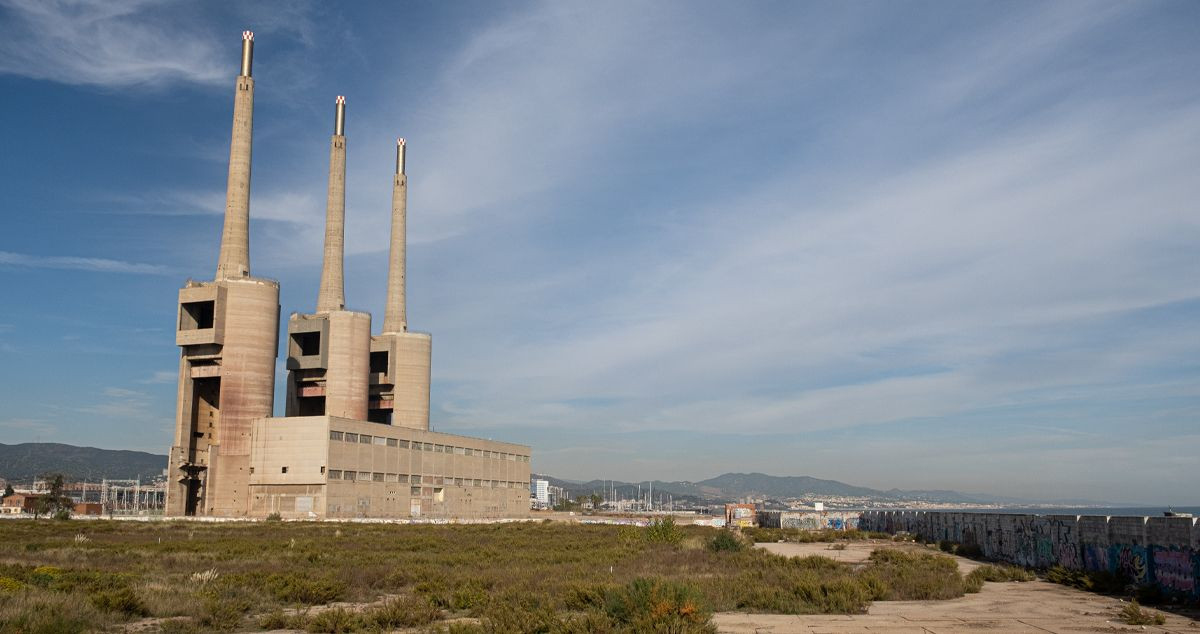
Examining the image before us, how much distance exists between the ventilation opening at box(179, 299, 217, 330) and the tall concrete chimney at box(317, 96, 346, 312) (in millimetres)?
19399

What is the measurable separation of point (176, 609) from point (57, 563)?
56.3 ft

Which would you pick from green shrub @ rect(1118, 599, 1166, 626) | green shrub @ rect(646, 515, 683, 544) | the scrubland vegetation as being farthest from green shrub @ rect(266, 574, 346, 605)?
green shrub @ rect(646, 515, 683, 544)

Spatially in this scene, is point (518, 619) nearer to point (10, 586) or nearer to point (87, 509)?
point (10, 586)

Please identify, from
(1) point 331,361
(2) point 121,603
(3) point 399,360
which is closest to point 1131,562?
(2) point 121,603

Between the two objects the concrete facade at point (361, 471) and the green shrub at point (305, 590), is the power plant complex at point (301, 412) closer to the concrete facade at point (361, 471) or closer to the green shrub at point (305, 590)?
the concrete facade at point (361, 471)

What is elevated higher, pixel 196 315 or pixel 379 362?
pixel 196 315

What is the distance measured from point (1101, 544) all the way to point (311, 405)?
376 feet

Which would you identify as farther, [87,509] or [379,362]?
[87,509]

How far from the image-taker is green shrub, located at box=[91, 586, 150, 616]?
65.2 ft

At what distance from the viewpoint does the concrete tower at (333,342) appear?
389 feet

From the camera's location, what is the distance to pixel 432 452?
4461 inches

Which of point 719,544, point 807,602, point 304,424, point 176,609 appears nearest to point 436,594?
point 176,609

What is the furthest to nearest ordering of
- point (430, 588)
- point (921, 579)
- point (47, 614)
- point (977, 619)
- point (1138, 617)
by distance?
point (921, 579) < point (430, 588) < point (977, 619) < point (1138, 617) < point (47, 614)

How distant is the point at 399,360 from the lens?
130750mm
